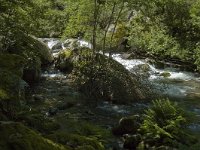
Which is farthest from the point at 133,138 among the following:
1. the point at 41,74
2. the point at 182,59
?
the point at 182,59

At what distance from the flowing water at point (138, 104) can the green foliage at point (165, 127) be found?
1447 millimetres

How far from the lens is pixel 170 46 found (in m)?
26.7

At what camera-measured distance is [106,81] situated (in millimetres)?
16812

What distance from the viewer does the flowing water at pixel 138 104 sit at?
15.5 metres

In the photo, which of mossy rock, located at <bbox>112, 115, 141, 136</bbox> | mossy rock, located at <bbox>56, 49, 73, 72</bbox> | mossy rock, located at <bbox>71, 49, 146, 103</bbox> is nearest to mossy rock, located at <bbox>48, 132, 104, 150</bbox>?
mossy rock, located at <bbox>112, 115, 141, 136</bbox>

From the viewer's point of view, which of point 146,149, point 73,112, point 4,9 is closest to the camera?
point 146,149

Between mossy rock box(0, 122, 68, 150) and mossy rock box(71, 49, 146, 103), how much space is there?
30.8 feet

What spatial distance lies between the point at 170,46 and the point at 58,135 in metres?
19.0

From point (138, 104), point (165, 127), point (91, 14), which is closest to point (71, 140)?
point (165, 127)

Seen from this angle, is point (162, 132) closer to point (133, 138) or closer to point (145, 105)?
point (133, 138)

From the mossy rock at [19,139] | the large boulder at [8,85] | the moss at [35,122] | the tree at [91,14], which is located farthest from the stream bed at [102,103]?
the mossy rock at [19,139]

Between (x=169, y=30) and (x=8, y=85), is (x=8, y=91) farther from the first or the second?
(x=169, y=30)

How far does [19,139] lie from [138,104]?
1067cm

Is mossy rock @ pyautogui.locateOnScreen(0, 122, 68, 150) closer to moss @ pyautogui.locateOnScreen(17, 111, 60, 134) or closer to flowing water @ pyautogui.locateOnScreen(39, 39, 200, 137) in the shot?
moss @ pyautogui.locateOnScreen(17, 111, 60, 134)
